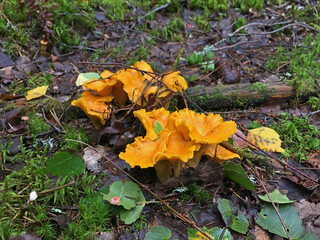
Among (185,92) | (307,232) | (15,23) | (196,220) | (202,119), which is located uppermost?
(15,23)

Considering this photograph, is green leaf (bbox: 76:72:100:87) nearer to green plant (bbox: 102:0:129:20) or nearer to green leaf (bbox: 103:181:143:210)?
green leaf (bbox: 103:181:143:210)

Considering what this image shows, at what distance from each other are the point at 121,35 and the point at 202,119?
3677mm

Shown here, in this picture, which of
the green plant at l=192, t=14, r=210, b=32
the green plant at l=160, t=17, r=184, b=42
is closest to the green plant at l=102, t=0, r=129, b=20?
the green plant at l=160, t=17, r=184, b=42

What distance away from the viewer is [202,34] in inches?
238

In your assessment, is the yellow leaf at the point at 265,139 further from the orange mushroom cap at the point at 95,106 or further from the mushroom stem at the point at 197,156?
the orange mushroom cap at the point at 95,106

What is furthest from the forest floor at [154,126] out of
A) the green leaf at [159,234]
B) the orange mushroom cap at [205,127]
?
the orange mushroom cap at [205,127]

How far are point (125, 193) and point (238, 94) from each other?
237 cm

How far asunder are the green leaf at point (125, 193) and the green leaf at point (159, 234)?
0.29 metres

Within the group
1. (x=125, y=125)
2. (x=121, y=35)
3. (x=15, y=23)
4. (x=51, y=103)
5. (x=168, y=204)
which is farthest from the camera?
(x=121, y=35)

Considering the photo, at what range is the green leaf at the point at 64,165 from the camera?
102 inches

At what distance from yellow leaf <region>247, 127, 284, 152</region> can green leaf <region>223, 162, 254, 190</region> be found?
737 mm

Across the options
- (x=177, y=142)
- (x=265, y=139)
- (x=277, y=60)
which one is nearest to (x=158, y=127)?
(x=177, y=142)

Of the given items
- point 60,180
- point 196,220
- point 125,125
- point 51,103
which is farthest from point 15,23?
point 196,220

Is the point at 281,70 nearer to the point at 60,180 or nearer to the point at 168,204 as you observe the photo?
the point at 168,204
